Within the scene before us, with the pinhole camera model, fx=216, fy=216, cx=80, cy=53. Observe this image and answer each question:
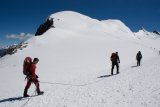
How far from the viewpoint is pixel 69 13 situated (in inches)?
3939

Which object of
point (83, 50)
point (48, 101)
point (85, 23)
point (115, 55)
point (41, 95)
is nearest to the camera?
point (48, 101)

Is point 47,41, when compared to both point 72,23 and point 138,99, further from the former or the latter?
point 138,99

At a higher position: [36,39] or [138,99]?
[36,39]

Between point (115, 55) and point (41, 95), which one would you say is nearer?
point (41, 95)

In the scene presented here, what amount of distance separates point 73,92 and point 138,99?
14.5 ft

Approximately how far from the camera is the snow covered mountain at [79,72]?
11336 mm

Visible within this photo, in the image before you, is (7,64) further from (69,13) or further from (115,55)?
(69,13)

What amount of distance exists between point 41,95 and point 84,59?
33107 millimetres

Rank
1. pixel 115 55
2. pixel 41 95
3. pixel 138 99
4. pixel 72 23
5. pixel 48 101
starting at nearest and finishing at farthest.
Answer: pixel 138 99 < pixel 48 101 < pixel 41 95 < pixel 115 55 < pixel 72 23

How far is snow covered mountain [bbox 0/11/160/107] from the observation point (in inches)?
446

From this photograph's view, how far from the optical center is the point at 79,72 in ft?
99.6

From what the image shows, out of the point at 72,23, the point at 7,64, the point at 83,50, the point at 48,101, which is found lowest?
the point at 48,101

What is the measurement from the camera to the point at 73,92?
13344 mm

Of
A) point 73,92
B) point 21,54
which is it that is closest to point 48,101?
point 73,92
